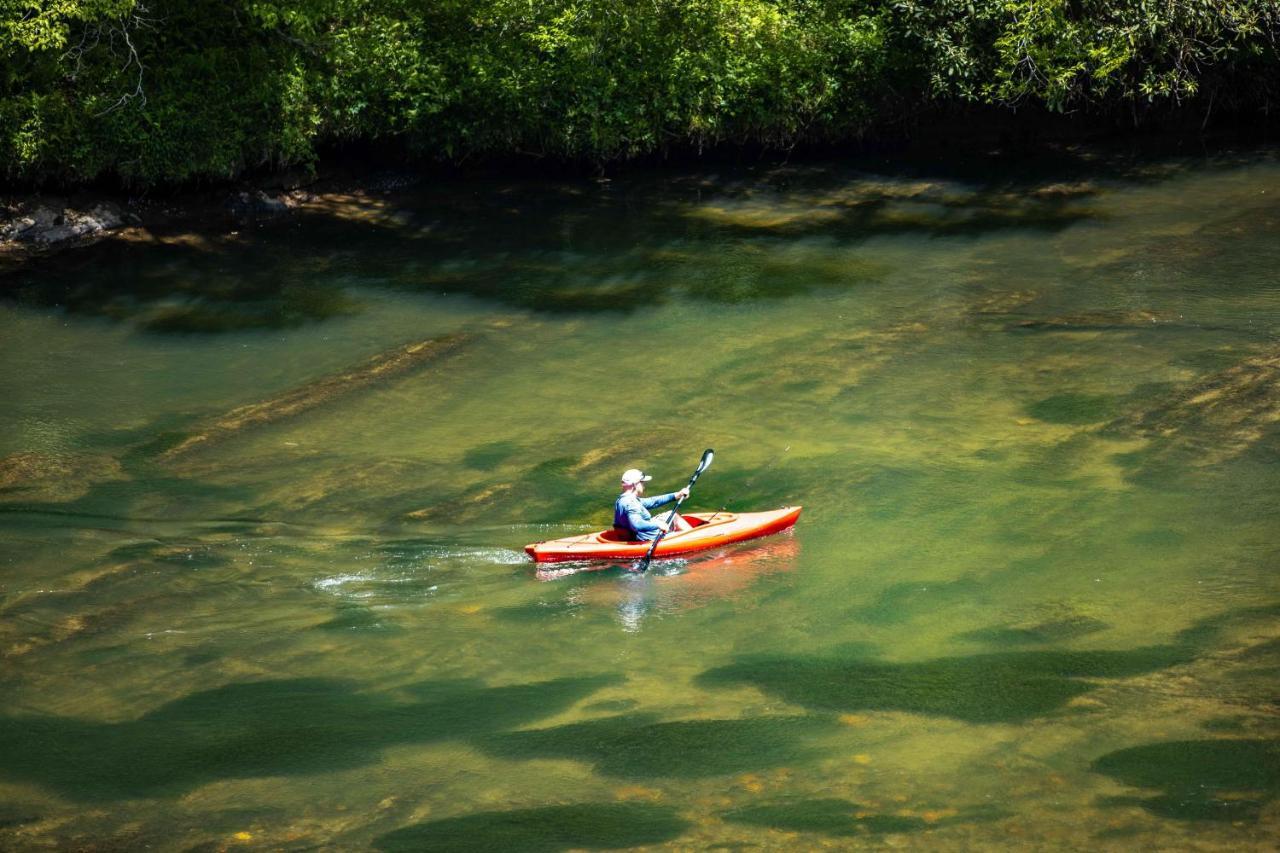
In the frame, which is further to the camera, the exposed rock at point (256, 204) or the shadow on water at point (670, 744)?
the exposed rock at point (256, 204)

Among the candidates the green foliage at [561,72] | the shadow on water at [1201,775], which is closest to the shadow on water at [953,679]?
the shadow on water at [1201,775]

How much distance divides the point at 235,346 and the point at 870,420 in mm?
8098

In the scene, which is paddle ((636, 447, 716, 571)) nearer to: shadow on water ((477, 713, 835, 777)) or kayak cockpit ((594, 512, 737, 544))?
kayak cockpit ((594, 512, 737, 544))

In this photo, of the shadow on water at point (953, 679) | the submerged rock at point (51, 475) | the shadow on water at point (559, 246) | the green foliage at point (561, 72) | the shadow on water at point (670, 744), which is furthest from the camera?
the green foliage at point (561, 72)

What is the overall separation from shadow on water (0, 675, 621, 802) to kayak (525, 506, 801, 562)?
7.05 ft

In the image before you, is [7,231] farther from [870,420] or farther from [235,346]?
[870,420]

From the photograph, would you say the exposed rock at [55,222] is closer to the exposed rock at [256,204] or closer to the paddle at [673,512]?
the exposed rock at [256,204]

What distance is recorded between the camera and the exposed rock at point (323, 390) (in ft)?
49.4

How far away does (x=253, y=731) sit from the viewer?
373 inches

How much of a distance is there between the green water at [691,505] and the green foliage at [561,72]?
137cm

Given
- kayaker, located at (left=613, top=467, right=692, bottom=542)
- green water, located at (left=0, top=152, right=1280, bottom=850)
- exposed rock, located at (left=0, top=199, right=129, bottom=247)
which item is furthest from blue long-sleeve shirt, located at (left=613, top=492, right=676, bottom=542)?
exposed rock, located at (left=0, top=199, right=129, bottom=247)

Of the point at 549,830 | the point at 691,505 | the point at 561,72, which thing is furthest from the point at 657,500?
the point at 561,72

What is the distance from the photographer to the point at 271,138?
2102 centimetres

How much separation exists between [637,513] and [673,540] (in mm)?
446
